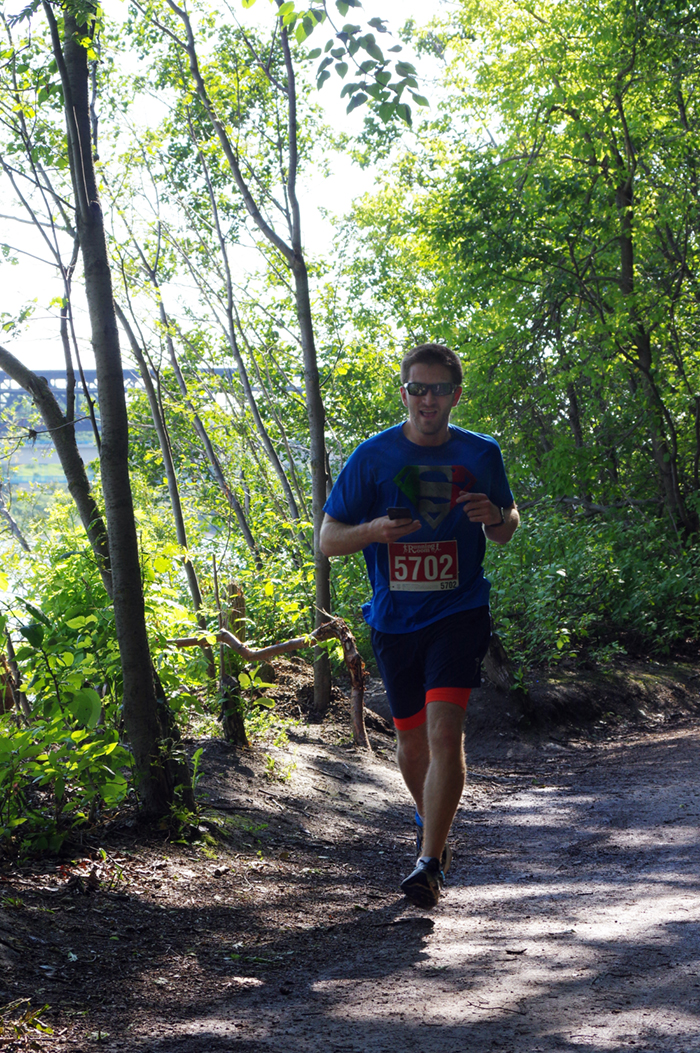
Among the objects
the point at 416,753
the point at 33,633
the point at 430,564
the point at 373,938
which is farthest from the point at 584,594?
the point at 33,633

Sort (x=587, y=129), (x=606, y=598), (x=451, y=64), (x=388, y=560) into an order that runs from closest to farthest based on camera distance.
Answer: (x=388, y=560), (x=606, y=598), (x=587, y=129), (x=451, y=64)

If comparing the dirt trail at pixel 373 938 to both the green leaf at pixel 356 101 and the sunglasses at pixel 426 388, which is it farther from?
the green leaf at pixel 356 101

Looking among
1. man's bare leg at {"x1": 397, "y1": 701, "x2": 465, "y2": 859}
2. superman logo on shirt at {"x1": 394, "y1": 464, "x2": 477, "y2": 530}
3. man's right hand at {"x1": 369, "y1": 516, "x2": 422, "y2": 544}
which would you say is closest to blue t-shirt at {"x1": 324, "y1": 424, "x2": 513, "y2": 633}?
superman logo on shirt at {"x1": 394, "y1": 464, "x2": 477, "y2": 530}

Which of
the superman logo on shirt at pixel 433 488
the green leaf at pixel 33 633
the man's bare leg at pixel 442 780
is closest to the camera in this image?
the green leaf at pixel 33 633

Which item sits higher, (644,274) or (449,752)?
(644,274)

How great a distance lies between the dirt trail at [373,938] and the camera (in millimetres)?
2262

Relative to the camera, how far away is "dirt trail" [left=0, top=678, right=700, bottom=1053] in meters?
2.26

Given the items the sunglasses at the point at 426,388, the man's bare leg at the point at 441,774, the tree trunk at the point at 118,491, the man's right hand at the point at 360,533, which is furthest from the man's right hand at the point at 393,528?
the tree trunk at the point at 118,491

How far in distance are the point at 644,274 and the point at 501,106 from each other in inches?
147

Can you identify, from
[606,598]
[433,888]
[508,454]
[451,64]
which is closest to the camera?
[433,888]

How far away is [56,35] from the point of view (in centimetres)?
390

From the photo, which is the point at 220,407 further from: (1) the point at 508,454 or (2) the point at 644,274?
(2) the point at 644,274

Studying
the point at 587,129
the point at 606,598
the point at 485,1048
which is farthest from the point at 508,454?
the point at 485,1048

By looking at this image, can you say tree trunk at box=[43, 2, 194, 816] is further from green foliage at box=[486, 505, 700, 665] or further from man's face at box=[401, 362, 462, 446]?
green foliage at box=[486, 505, 700, 665]
